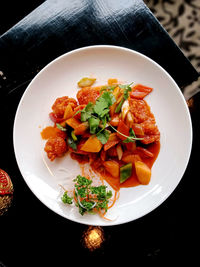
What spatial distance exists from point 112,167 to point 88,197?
31 cm

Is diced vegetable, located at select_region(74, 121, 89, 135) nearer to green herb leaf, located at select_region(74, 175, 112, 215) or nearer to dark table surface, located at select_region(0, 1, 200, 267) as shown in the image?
green herb leaf, located at select_region(74, 175, 112, 215)

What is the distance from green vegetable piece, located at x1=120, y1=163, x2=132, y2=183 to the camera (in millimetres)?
2234

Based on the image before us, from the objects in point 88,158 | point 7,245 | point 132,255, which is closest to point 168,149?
point 88,158

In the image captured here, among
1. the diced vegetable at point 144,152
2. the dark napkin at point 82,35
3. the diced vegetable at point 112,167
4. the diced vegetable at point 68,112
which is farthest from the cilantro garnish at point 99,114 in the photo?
the dark napkin at point 82,35

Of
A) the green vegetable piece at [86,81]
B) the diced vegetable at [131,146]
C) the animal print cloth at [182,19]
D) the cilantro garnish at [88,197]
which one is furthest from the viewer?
the animal print cloth at [182,19]

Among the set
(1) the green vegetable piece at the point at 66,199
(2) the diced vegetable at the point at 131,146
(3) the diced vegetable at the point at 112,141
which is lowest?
(2) the diced vegetable at the point at 131,146

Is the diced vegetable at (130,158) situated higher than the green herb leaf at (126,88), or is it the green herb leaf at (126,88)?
the green herb leaf at (126,88)

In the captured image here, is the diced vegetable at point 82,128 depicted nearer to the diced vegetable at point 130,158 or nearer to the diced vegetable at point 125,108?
the diced vegetable at point 125,108

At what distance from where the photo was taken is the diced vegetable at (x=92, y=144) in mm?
2152

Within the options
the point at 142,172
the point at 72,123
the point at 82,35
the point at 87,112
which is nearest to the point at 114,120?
the point at 87,112

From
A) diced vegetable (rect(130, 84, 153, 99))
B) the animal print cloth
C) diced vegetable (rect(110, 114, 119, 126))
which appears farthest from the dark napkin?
the animal print cloth

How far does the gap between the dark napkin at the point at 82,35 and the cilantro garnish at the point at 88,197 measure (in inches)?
42.9

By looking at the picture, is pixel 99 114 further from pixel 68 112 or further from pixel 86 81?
pixel 86 81

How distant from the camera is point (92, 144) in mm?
2154
